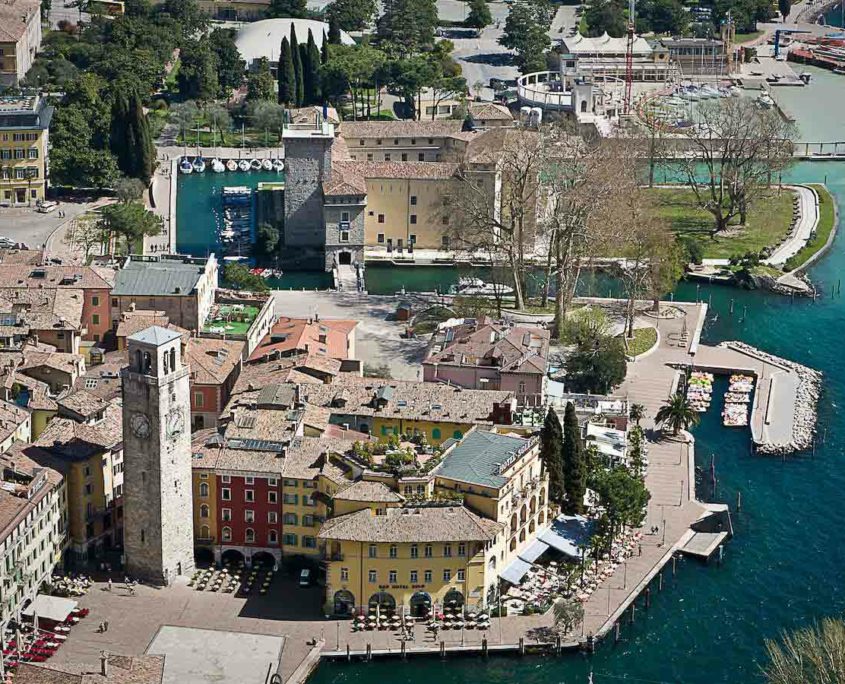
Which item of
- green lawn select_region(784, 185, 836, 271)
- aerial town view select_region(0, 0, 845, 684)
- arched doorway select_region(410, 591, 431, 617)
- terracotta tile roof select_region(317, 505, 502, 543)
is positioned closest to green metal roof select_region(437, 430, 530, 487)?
aerial town view select_region(0, 0, 845, 684)

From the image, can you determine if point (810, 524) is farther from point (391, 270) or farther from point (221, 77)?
point (221, 77)

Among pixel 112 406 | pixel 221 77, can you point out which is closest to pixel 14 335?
pixel 112 406

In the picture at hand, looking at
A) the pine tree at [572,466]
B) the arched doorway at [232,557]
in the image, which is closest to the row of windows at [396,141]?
the pine tree at [572,466]

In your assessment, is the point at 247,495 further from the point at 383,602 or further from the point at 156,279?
the point at 156,279

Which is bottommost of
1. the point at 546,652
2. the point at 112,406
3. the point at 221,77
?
the point at 546,652

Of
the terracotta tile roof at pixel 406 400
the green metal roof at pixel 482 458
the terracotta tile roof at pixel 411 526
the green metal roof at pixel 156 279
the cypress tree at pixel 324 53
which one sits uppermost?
the cypress tree at pixel 324 53

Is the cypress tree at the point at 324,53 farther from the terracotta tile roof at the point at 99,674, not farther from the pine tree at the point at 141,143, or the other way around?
the terracotta tile roof at the point at 99,674

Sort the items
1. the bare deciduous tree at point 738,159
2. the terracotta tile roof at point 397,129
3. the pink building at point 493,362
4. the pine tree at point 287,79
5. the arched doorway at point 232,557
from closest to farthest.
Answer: the arched doorway at point 232,557 < the pink building at point 493,362 < the bare deciduous tree at point 738,159 < the terracotta tile roof at point 397,129 < the pine tree at point 287,79
